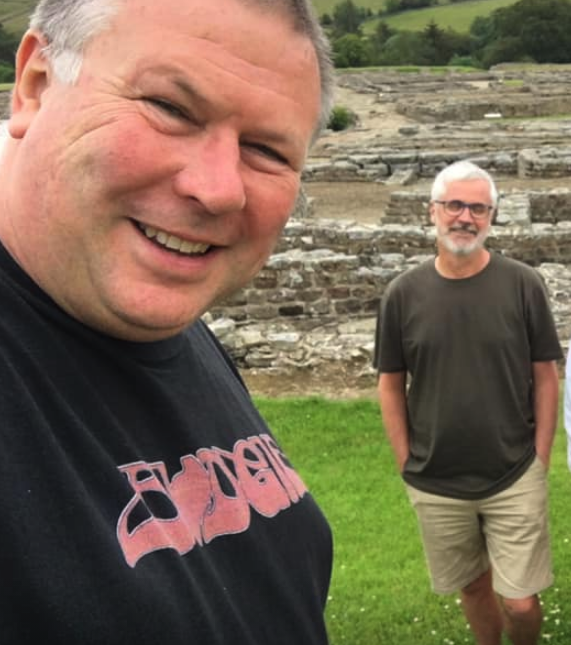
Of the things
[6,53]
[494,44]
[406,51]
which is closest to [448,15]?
[406,51]

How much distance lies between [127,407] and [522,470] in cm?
298

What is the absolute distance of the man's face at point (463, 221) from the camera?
13.7 ft

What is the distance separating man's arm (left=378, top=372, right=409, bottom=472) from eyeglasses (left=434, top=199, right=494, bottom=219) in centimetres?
77

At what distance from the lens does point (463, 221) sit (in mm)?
4262

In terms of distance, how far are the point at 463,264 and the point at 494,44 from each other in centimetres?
7081

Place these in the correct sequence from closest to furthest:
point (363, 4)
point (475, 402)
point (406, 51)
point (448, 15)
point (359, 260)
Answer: point (475, 402), point (359, 260), point (406, 51), point (448, 15), point (363, 4)

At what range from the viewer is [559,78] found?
45.5m

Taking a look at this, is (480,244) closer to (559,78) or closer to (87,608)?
(87,608)

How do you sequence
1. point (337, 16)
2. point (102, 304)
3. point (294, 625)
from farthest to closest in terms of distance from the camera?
point (337, 16)
point (294, 625)
point (102, 304)

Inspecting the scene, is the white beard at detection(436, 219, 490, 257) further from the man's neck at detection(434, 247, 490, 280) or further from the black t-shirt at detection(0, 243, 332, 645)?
the black t-shirt at detection(0, 243, 332, 645)

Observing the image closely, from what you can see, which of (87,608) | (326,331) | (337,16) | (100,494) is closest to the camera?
(87,608)

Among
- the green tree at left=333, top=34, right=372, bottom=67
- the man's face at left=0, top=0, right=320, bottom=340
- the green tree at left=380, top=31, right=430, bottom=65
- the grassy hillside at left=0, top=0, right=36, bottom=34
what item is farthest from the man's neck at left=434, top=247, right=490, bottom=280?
the grassy hillside at left=0, top=0, right=36, bottom=34

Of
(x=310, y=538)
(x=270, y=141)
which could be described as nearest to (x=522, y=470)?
(x=310, y=538)

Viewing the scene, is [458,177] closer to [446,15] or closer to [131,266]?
[131,266]
